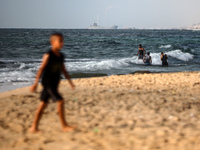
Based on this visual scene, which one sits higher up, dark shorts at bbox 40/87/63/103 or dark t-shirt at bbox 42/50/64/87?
dark t-shirt at bbox 42/50/64/87

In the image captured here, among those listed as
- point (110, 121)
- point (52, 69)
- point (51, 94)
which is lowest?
point (110, 121)

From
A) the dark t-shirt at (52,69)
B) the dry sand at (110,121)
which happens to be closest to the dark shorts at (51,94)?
the dark t-shirt at (52,69)

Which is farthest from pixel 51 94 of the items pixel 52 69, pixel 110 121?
pixel 110 121

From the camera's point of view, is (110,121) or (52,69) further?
(110,121)

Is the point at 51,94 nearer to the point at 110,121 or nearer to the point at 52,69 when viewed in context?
the point at 52,69

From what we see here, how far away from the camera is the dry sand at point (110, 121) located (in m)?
4.14

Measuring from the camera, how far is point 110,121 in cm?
509

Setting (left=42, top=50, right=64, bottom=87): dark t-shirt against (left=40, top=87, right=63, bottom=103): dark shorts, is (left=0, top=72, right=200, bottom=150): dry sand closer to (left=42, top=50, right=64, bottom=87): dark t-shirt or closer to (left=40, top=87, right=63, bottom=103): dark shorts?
(left=40, top=87, right=63, bottom=103): dark shorts

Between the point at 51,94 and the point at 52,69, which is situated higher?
the point at 52,69

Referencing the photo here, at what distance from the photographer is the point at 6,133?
471 centimetres

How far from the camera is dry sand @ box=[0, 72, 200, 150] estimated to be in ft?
13.6

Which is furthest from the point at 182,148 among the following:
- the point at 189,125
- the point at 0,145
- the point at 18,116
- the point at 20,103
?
the point at 20,103

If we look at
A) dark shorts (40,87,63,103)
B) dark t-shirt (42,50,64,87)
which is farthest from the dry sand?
dark t-shirt (42,50,64,87)

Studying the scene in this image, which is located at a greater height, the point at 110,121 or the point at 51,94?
the point at 51,94
